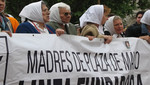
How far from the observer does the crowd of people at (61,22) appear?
4191mm

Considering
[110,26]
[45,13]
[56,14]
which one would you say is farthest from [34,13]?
[110,26]

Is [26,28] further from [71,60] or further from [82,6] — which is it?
[82,6]

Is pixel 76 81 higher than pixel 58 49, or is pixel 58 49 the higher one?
pixel 58 49

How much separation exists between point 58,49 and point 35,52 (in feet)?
1.09

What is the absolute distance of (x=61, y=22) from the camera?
4.82 meters

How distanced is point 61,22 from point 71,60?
101 cm

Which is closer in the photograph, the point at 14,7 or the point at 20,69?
the point at 20,69

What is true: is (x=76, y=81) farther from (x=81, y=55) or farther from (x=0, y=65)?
(x=0, y=65)

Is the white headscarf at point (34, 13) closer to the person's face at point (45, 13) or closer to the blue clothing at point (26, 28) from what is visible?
the person's face at point (45, 13)

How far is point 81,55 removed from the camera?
4137 mm

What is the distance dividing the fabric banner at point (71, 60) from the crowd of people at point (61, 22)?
0.14 meters

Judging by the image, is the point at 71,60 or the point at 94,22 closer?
the point at 71,60

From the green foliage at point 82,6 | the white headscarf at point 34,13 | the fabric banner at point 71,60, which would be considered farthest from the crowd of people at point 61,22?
the green foliage at point 82,6

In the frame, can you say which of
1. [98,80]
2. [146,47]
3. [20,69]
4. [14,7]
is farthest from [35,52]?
[14,7]
